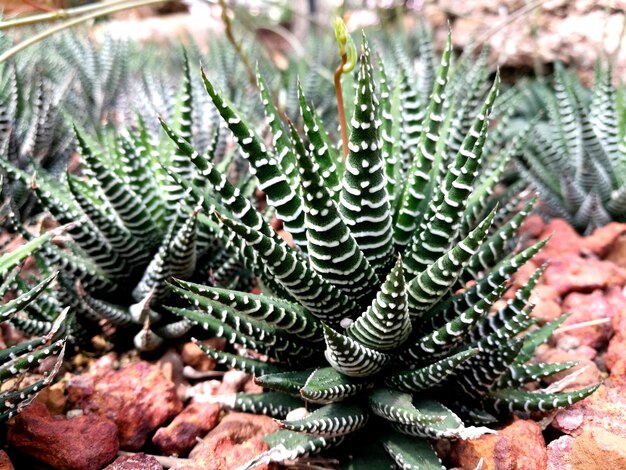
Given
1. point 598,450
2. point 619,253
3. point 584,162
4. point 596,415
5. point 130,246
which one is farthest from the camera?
point 584,162

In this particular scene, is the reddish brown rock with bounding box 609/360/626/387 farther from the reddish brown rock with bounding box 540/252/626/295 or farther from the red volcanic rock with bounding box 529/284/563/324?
the reddish brown rock with bounding box 540/252/626/295

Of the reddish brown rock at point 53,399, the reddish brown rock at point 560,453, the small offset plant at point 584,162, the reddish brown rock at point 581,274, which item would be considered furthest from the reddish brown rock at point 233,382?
the small offset plant at point 584,162

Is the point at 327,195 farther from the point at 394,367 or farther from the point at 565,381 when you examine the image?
the point at 565,381

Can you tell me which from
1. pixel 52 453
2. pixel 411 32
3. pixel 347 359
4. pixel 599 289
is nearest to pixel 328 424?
pixel 347 359

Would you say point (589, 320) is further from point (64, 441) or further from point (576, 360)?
point (64, 441)

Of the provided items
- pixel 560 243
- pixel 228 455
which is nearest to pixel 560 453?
pixel 228 455

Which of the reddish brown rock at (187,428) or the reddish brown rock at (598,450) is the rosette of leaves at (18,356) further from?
the reddish brown rock at (598,450)
